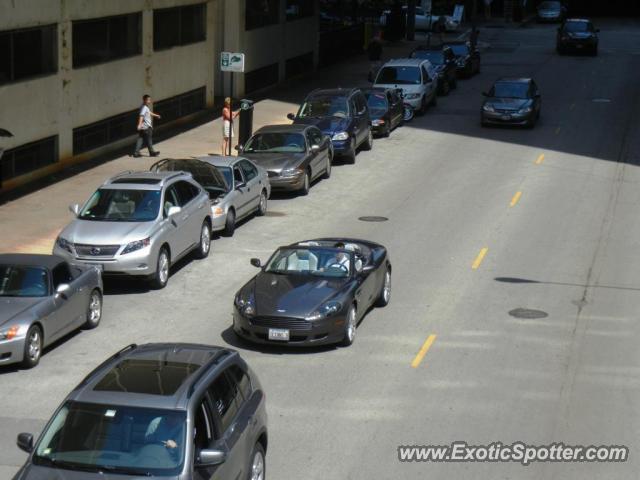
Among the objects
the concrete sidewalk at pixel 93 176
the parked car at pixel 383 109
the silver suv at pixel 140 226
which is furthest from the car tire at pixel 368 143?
the silver suv at pixel 140 226

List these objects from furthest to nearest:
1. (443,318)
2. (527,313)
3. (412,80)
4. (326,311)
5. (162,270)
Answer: (412,80) < (162,270) < (527,313) < (443,318) < (326,311)

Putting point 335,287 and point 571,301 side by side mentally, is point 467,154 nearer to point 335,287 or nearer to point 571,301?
point 571,301

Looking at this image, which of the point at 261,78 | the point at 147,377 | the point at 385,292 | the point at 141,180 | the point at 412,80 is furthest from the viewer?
the point at 261,78

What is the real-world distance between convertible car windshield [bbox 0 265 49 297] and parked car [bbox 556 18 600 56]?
47.5m

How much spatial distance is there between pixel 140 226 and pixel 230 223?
4.20 metres

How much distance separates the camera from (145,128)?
32812 mm

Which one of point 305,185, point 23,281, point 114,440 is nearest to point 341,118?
point 305,185

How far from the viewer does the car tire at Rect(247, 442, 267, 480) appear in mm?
11242

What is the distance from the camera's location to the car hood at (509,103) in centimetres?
3975

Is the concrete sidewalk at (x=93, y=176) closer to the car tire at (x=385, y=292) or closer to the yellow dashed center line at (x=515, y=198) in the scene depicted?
the car tire at (x=385, y=292)

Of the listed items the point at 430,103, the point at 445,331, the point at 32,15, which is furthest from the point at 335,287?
the point at 430,103

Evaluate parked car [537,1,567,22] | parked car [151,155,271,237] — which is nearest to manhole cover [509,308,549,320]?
parked car [151,155,271,237]

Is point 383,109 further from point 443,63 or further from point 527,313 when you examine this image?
point 527,313

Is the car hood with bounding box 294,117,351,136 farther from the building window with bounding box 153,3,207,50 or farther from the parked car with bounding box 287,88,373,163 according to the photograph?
the building window with bounding box 153,3,207,50
